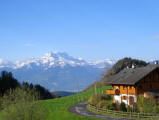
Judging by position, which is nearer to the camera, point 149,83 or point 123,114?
point 123,114

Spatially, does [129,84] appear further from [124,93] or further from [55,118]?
[55,118]

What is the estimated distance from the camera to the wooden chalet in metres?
54.8

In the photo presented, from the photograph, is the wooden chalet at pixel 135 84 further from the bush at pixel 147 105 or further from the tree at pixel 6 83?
the tree at pixel 6 83

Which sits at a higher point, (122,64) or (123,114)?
(122,64)

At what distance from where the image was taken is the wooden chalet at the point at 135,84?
180 ft

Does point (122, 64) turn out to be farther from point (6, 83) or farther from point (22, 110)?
point (22, 110)

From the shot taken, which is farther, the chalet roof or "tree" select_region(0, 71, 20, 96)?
"tree" select_region(0, 71, 20, 96)

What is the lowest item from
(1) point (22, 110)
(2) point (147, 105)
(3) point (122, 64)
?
(1) point (22, 110)

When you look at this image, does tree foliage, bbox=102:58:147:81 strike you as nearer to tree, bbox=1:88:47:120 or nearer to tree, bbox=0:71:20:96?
tree, bbox=0:71:20:96

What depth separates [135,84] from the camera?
54.4 meters

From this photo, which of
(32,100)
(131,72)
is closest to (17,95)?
(32,100)

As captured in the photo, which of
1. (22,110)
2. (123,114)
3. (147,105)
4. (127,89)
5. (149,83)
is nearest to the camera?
(22,110)

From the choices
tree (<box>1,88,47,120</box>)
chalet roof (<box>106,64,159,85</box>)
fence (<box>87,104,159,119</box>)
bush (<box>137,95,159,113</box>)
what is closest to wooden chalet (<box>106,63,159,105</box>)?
chalet roof (<box>106,64,159,85</box>)

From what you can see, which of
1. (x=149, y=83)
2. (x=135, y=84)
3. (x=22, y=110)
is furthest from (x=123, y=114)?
(x=22, y=110)
